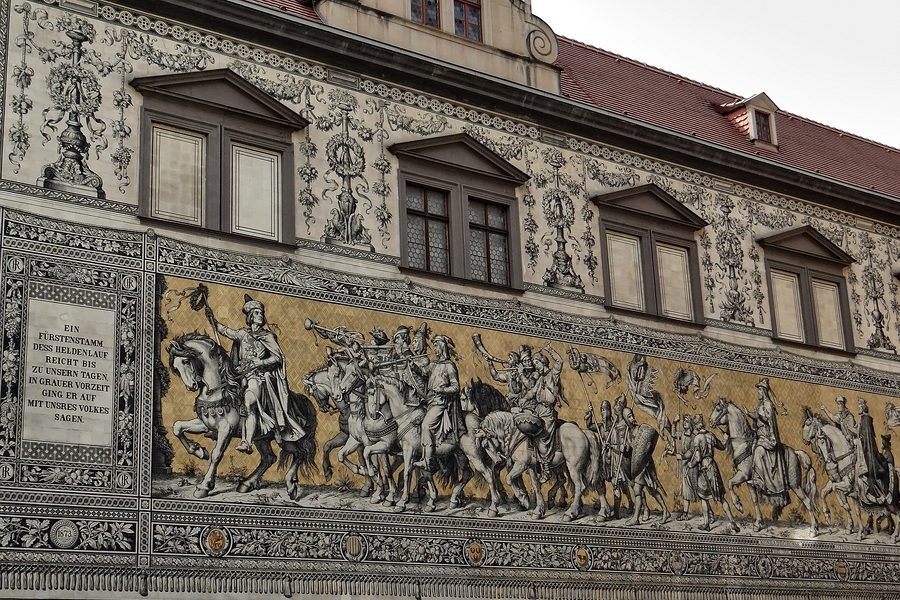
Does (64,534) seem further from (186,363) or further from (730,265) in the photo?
(730,265)

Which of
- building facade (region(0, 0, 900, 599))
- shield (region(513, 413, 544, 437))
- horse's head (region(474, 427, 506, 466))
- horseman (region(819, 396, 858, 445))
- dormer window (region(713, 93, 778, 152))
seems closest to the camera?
building facade (region(0, 0, 900, 599))

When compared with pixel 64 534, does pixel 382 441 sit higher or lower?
higher

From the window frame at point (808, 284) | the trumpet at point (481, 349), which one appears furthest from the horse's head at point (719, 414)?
the trumpet at point (481, 349)

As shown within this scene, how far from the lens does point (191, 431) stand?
1301 cm

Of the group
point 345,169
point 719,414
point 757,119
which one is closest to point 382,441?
point 345,169

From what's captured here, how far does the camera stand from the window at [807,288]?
19.0 meters

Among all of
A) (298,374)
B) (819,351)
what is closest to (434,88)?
(298,374)

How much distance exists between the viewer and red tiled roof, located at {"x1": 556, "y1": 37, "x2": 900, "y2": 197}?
19250 mm

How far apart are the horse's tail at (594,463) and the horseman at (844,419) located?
14.1ft

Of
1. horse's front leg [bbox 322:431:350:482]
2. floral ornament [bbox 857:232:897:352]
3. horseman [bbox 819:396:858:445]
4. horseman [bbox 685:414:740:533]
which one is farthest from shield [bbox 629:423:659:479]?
floral ornament [bbox 857:232:897:352]

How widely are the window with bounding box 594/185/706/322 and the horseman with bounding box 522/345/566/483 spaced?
1447mm

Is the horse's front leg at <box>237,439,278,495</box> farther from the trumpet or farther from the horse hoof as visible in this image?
the trumpet

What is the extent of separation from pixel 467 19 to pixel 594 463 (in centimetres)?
581

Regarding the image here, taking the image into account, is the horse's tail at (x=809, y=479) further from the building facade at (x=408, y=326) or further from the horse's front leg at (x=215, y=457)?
the horse's front leg at (x=215, y=457)
